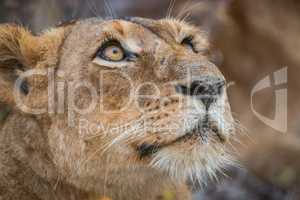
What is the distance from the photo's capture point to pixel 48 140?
4062 mm

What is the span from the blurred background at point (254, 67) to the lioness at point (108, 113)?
10.0ft

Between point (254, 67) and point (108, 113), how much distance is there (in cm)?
428

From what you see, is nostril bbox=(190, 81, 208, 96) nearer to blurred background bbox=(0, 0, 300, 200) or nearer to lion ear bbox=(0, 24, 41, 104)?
lion ear bbox=(0, 24, 41, 104)

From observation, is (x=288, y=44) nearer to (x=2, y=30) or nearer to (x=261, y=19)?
(x=261, y=19)

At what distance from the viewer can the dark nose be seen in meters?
3.63

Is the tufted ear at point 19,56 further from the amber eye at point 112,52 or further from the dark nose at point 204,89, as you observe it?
the dark nose at point 204,89

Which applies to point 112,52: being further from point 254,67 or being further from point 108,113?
point 254,67

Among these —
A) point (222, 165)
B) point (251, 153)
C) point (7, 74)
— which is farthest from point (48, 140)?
point (251, 153)

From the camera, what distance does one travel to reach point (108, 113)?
3.88m

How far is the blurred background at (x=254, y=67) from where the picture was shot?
739 cm

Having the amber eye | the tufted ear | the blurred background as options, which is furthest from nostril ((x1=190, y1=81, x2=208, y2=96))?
the blurred background

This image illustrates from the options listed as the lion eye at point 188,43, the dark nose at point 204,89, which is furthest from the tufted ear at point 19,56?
the dark nose at point 204,89

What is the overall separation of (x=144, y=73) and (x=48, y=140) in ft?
2.49

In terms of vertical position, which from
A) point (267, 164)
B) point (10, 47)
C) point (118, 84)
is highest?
point (10, 47)
